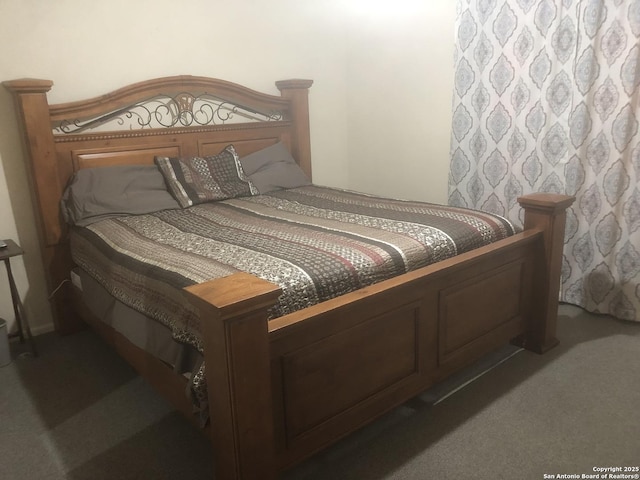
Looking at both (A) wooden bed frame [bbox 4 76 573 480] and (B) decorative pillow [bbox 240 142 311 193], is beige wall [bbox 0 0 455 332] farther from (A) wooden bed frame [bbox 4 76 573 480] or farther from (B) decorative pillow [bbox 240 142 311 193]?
(B) decorative pillow [bbox 240 142 311 193]

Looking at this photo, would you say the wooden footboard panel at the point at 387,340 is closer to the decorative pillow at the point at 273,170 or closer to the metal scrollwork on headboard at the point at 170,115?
the decorative pillow at the point at 273,170

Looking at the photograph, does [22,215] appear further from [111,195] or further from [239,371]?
[239,371]

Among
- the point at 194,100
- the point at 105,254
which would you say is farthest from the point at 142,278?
the point at 194,100

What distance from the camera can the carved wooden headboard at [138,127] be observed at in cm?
268

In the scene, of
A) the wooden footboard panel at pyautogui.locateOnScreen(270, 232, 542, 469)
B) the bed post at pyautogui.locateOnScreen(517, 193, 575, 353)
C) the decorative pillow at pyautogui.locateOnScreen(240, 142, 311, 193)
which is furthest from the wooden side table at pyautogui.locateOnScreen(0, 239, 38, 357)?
the bed post at pyautogui.locateOnScreen(517, 193, 575, 353)

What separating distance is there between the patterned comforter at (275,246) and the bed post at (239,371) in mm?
157

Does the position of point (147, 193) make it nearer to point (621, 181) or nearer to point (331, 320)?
point (331, 320)

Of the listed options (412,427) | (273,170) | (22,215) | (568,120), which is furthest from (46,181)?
(568,120)

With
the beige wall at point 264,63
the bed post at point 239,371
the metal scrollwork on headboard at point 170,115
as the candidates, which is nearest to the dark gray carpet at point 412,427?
the bed post at point 239,371

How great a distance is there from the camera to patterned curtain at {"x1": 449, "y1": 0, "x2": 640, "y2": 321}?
265cm

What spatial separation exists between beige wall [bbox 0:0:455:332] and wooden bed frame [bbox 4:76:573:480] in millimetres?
149

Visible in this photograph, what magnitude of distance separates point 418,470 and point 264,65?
9.12ft

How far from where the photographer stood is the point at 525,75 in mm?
2961

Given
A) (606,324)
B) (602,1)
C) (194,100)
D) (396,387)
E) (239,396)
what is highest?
(602,1)
